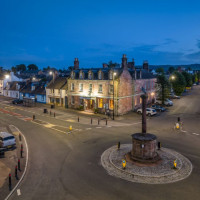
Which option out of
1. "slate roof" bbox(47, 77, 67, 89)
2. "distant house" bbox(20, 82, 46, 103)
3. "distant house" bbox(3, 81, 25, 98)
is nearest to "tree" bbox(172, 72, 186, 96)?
"slate roof" bbox(47, 77, 67, 89)

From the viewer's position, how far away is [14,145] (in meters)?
19.7

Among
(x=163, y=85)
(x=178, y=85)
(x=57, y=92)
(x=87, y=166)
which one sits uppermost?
(x=178, y=85)

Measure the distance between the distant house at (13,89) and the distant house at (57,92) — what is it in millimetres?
18128

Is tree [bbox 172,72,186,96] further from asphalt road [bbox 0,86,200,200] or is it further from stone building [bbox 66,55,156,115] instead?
asphalt road [bbox 0,86,200,200]

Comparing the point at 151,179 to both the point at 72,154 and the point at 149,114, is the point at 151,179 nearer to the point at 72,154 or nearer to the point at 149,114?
the point at 72,154

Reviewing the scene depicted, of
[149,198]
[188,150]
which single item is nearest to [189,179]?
[149,198]

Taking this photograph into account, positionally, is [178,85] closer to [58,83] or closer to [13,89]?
[58,83]

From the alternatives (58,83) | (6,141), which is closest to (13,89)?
(58,83)

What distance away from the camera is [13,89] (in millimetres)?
65125

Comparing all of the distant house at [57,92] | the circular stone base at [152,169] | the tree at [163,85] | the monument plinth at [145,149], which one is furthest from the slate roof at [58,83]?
the monument plinth at [145,149]

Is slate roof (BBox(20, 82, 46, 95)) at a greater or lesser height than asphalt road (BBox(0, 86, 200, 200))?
greater

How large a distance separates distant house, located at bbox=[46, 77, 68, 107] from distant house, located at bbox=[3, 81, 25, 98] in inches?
714

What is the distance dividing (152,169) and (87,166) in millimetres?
5470

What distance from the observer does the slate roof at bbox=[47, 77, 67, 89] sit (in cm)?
4834
